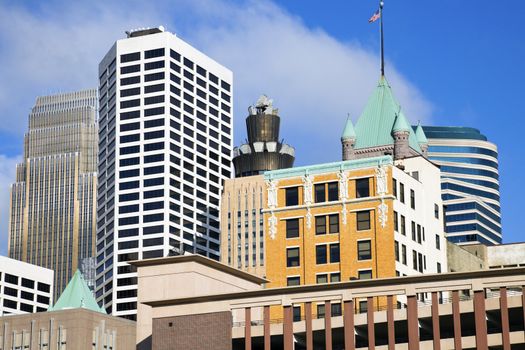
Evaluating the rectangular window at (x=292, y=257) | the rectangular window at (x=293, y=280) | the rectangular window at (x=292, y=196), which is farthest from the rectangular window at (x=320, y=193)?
the rectangular window at (x=293, y=280)

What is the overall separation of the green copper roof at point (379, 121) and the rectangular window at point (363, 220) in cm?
2506

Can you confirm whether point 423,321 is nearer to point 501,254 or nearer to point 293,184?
point 293,184

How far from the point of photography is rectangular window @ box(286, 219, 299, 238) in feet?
410

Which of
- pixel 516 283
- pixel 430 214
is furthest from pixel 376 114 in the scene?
pixel 516 283

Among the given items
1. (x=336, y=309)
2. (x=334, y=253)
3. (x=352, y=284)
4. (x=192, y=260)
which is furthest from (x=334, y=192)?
(x=352, y=284)

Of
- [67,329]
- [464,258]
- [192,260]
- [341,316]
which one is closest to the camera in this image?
[341,316]

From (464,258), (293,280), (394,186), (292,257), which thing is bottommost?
(293,280)

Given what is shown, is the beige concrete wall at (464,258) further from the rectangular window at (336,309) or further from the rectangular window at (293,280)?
the rectangular window at (336,309)

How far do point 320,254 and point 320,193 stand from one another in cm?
684

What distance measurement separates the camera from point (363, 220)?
402 feet

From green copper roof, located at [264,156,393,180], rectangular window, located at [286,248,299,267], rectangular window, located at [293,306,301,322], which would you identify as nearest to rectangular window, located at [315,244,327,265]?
rectangular window, located at [286,248,299,267]

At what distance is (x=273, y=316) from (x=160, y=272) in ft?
66.3

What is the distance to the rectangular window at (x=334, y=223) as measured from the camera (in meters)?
123

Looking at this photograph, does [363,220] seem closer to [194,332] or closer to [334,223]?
[334,223]
